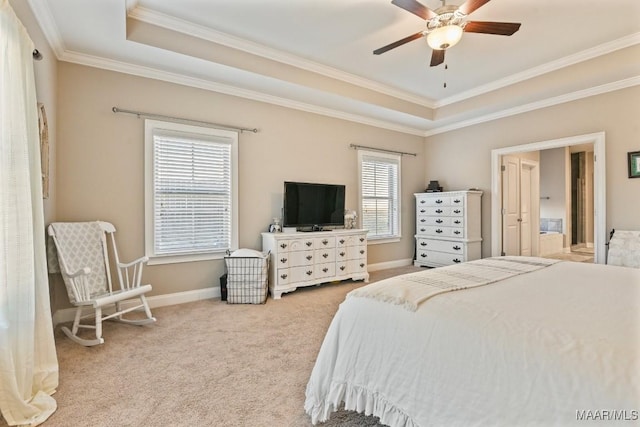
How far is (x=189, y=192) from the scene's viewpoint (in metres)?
3.74

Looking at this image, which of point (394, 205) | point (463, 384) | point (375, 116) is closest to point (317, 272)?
point (394, 205)

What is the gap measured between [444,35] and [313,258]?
2.85 meters

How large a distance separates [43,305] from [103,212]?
1620mm

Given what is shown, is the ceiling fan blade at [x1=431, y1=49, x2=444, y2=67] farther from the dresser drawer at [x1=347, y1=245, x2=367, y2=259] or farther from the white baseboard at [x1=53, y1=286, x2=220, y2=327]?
the white baseboard at [x1=53, y1=286, x2=220, y2=327]

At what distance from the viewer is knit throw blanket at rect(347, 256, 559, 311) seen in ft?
5.01

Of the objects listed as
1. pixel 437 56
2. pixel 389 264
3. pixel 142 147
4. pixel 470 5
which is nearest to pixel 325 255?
pixel 389 264

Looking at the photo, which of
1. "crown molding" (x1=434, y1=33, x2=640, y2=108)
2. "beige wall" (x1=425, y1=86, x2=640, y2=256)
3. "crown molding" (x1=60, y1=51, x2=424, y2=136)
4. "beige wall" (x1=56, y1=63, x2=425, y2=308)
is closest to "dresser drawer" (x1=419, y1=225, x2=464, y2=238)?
"beige wall" (x1=425, y1=86, x2=640, y2=256)

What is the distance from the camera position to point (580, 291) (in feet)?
5.41

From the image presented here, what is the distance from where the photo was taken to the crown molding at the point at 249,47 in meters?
2.95

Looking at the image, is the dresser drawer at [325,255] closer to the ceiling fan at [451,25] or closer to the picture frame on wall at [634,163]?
the ceiling fan at [451,25]

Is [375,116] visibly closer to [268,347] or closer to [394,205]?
[394,205]

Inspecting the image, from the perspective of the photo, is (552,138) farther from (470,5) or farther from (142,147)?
(142,147)

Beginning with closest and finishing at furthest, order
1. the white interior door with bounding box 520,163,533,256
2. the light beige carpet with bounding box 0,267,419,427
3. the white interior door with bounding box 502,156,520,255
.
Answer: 1. the light beige carpet with bounding box 0,267,419,427
2. the white interior door with bounding box 502,156,520,255
3. the white interior door with bounding box 520,163,533,256

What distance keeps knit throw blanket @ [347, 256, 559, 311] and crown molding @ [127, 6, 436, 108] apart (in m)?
3.01
